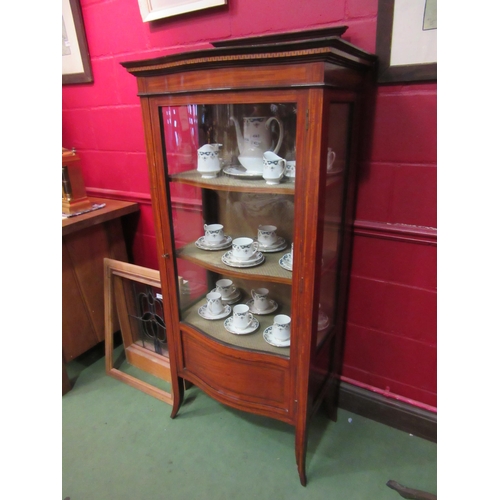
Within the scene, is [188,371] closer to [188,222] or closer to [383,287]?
[188,222]

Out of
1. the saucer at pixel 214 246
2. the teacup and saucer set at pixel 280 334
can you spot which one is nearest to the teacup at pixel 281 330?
the teacup and saucer set at pixel 280 334

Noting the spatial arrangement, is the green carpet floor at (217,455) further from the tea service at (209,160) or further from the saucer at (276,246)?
the tea service at (209,160)

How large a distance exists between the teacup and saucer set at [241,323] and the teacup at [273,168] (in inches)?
19.8

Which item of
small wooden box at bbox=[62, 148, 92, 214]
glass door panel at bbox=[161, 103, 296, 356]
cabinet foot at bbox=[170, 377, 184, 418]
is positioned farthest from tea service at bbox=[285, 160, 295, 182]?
small wooden box at bbox=[62, 148, 92, 214]

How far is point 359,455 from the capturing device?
1.36 m

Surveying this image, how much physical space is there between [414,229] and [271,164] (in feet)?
1.80

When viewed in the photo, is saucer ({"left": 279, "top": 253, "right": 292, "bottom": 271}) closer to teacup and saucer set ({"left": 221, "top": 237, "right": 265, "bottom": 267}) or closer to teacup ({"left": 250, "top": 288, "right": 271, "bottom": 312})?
teacup and saucer set ({"left": 221, "top": 237, "right": 265, "bottom": 267})

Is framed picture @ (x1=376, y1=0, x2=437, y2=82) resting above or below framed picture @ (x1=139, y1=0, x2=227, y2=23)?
below

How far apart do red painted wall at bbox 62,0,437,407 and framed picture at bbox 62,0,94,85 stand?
32 mm

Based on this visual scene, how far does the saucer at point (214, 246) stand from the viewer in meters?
1.31

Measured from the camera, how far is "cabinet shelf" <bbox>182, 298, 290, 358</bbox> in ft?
3.90
